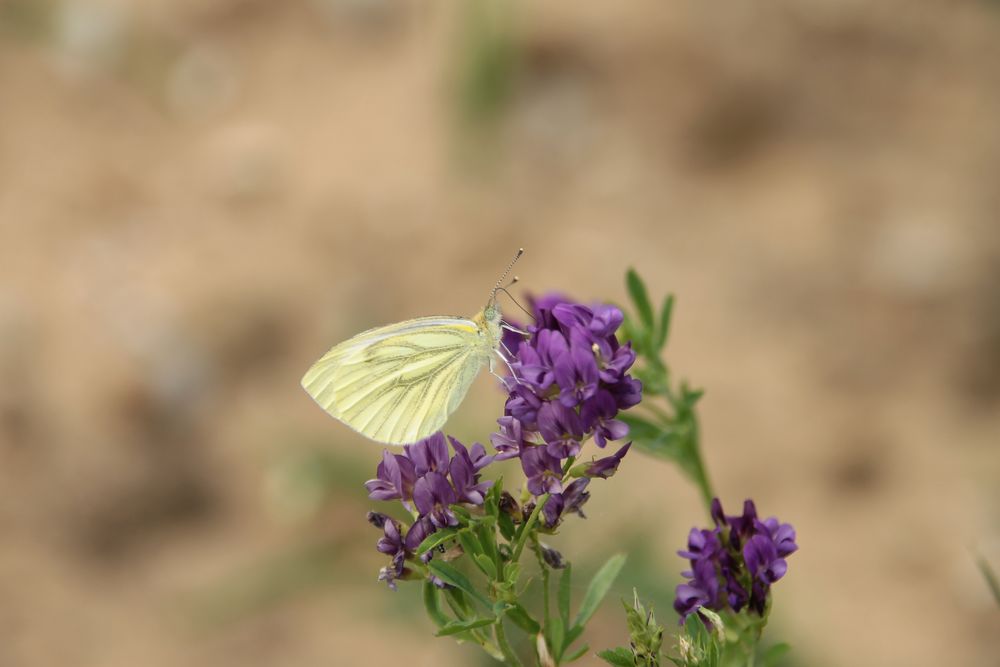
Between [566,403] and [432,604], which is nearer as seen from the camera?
[566,403]

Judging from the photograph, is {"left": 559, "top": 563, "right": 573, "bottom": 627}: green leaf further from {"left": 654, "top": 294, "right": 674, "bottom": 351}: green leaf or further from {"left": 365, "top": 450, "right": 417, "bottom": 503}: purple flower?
{"left": 654, "top": 294, "right": 674, "bottom": 351}: green leaf

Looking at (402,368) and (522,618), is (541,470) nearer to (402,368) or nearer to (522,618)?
(522,618)

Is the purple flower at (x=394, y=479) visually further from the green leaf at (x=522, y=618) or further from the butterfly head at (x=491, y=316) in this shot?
the butterfly head at (x=491, y=316)

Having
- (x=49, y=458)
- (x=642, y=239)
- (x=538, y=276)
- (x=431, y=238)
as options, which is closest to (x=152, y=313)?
(x=49, y=458)

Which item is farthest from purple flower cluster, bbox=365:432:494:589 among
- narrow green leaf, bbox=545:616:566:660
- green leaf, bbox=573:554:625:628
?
green leaf, bbox=573:554:625:628

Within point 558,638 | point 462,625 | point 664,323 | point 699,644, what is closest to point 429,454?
point 462,625

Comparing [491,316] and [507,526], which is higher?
[491,316]
